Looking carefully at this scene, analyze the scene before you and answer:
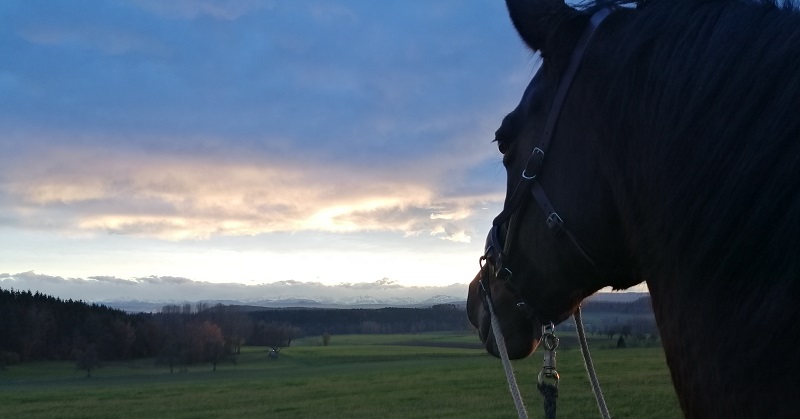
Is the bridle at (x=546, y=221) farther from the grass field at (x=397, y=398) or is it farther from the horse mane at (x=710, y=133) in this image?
the grass field at (x=397, y=398)

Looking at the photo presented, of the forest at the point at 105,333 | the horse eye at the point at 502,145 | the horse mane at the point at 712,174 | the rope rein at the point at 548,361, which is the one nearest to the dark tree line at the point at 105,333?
the forest at the point at 105,333

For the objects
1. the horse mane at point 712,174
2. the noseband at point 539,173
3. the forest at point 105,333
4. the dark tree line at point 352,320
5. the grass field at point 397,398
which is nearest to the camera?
the horse mane at point 712,174

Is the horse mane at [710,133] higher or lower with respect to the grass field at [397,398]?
higher

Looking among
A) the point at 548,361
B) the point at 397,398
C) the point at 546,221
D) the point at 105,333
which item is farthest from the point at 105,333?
the point at 546,221

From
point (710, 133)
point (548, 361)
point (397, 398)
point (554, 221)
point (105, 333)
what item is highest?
point (710, 133)

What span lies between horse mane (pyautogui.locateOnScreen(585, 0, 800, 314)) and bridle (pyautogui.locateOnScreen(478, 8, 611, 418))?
77 mm

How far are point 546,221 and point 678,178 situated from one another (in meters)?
0.38

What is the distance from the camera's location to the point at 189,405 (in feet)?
79.2

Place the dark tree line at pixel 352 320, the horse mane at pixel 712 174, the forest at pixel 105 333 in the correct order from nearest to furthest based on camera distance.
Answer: the horse mane at pixel 712 174
the forest at pixel 105 333
the dark tree line at pixel 352 320

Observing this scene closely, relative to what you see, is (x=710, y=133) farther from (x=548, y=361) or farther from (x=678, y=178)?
(x=548, y=361)

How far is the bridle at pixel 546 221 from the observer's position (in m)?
1.44

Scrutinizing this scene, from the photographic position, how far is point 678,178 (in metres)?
1.18

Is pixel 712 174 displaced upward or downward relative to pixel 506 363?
upward

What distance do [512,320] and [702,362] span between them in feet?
2.40
